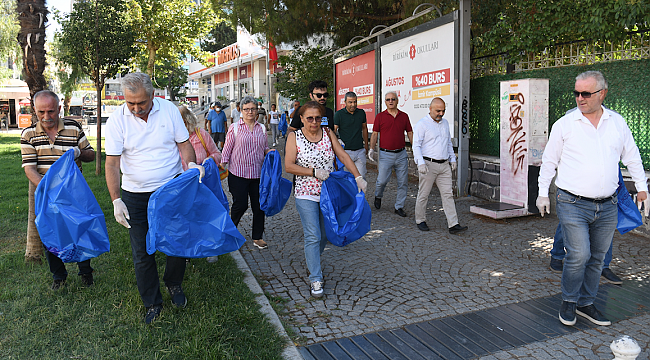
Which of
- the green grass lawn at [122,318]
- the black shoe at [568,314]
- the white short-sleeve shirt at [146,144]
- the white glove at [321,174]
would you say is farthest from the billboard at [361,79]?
the black shoe at [568,314]

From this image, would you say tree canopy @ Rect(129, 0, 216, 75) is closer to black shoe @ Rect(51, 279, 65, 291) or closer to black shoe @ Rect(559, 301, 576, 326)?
black shoe @ Rect(51, 279, 65, 291)

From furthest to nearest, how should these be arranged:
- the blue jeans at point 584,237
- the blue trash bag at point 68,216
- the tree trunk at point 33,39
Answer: the tree trunk at point 33,39 → the blue trash bag at point 68,216 → the blue jeans at point 584,237

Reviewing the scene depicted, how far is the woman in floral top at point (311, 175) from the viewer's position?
443 cm

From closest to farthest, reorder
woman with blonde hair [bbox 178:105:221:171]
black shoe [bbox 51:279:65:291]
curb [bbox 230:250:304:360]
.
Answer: curb [bbox 230:250:304:360] < black shoe [bbox 51:279:65:291] < woman with blonde hair [bbox 178:105:221:171]

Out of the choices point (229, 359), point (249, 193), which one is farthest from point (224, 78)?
point (229, 359)

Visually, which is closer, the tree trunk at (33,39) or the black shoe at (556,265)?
the black shoe at (556,265)

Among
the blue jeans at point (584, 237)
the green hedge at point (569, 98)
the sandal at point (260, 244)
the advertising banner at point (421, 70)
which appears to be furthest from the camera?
the advertising banner at point (421, 70)

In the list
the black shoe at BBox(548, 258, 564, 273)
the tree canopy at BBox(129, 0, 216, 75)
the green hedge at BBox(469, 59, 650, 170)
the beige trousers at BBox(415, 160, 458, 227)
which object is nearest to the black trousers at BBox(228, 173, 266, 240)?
the beige trousers at BBox(415, 160, 458, 227)

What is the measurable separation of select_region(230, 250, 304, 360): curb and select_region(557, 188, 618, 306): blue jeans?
207cm

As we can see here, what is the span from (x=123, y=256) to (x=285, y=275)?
185 centimetres

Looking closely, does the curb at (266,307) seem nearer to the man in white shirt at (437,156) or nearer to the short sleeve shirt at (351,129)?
the man in white shirt at (437,156)

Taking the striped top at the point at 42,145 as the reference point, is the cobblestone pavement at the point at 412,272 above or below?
below

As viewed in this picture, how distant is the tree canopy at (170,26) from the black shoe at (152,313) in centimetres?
1730

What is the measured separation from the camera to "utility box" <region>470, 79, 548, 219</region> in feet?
23.4
